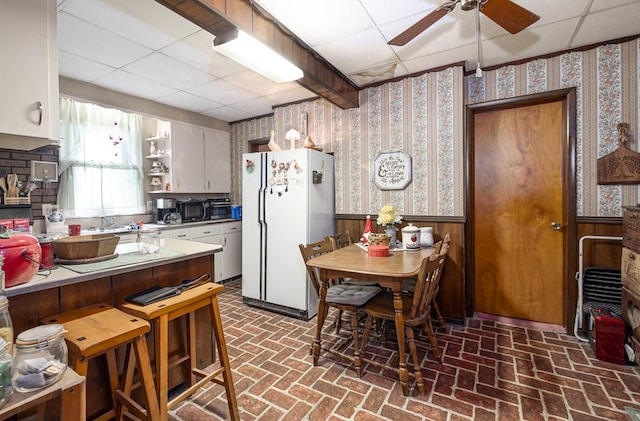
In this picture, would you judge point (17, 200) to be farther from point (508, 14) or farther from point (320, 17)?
point (508, 14)

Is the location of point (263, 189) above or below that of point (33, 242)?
above

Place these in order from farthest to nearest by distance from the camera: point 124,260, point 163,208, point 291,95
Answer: point 163,208
point 291,95
point 124,260

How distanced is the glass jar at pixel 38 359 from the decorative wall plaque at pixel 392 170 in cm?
290

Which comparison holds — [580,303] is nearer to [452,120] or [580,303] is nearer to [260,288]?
[452,120]

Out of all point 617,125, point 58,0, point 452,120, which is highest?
point 58,0

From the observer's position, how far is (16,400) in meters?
0.84

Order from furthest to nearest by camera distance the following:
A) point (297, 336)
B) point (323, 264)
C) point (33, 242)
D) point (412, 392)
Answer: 1. point (297, 336)
2. point (323, 264)
3. point (412, 392)
4. point (33, 242)

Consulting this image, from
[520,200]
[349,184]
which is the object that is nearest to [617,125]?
[520,200]

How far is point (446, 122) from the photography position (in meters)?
2.99

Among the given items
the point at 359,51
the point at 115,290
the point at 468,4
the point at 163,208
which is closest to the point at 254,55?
the point at 359,51

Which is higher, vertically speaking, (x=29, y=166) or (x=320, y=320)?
(x=29, y=166)

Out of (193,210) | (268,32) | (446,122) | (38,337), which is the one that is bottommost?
(38,337)

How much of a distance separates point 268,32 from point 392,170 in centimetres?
183

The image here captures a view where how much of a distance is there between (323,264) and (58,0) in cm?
253
